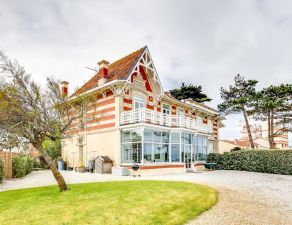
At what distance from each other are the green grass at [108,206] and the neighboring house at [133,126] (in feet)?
28.6

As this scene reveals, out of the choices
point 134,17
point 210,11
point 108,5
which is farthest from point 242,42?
point 108,5

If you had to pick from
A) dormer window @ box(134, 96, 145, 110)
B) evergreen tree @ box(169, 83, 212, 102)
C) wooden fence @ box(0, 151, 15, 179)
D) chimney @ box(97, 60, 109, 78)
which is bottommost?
wooden fence @ box(0, 151, 15, 179)

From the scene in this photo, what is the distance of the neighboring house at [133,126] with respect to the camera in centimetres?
1908

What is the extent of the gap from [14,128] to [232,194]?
8787 millimetres

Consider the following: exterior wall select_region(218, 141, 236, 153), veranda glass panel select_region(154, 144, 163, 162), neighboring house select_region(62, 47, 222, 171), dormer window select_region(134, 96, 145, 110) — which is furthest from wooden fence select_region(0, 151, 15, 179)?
exterior wall select_region(218, 141, 236, 153)

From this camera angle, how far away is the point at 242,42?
14000 mm

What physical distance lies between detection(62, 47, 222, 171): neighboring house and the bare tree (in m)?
6.29

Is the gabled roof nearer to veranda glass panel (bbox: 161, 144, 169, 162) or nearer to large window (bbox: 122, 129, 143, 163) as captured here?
large window (bbox: 122, 129, 143, 163)

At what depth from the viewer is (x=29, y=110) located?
394 inches

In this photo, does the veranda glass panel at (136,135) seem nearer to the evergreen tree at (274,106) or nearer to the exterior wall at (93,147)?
the exterior wall at (93,147)

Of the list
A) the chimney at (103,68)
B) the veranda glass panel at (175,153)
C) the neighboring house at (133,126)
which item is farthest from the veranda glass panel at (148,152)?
the chimney at (103,68)

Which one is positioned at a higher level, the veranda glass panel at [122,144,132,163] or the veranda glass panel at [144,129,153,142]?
the veranda glass panel at [144,129,153,142]

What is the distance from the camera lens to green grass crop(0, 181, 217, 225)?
6527mm

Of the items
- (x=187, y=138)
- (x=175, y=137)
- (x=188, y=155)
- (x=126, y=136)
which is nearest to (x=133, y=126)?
(x=126, y=136)
